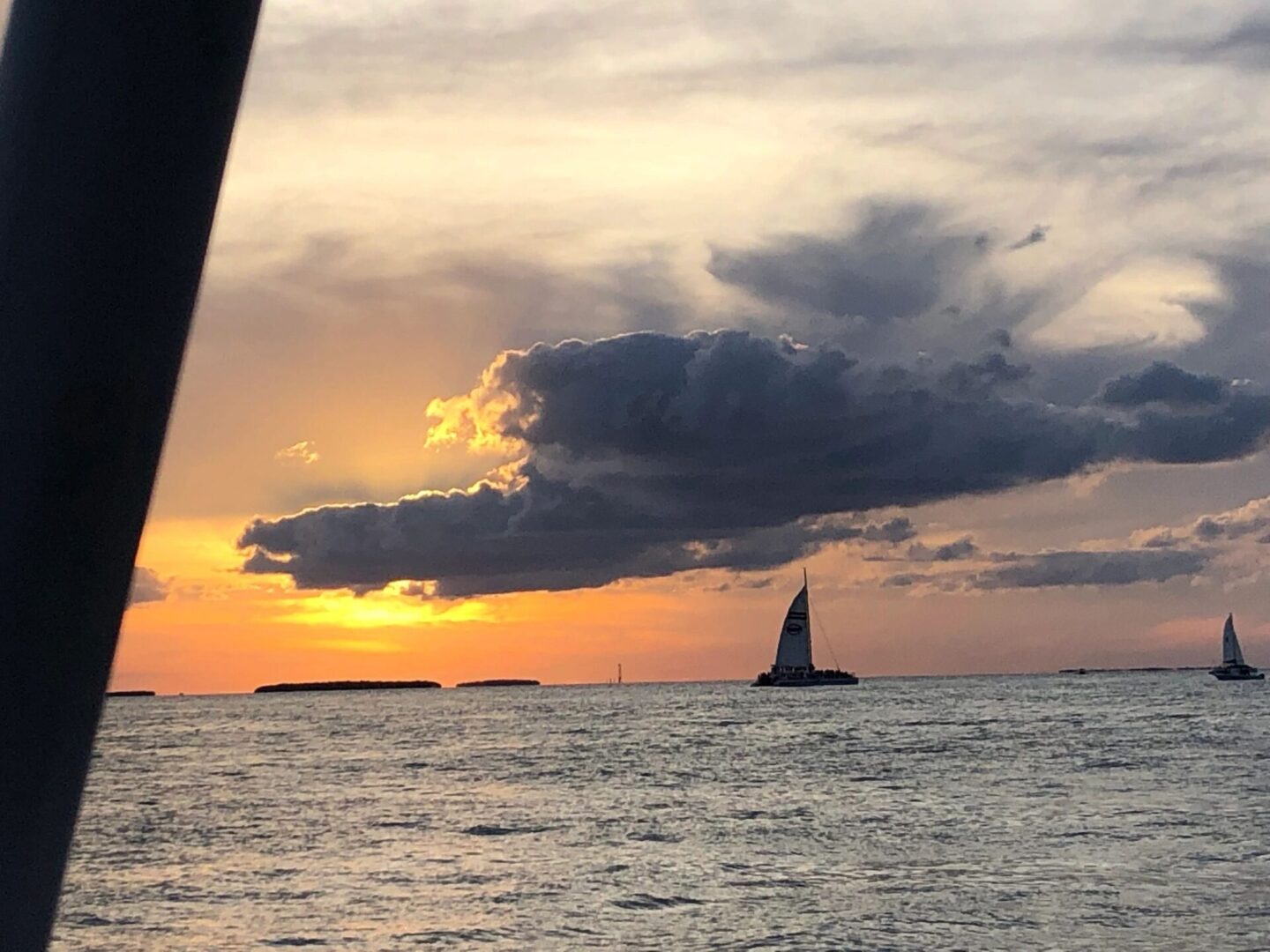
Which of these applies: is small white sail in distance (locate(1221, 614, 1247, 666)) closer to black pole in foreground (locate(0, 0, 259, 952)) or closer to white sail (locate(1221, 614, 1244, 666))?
white sail (locate(1221, 614, 1244, 666))

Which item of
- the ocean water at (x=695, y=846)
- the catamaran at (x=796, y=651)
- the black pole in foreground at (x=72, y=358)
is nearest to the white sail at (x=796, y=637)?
the catamaran at (x=796, y=651)

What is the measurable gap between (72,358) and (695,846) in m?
35.2

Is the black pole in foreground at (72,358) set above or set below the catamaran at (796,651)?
below

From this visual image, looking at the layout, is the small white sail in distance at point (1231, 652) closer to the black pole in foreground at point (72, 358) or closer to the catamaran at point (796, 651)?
the catamaran at point (796, 651)

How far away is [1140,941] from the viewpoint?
72.1ft

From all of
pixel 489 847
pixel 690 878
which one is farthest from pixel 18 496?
pixel 489 847

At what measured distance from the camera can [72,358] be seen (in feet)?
4.31

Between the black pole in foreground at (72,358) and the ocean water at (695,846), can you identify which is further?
the ocean water at (695,846)

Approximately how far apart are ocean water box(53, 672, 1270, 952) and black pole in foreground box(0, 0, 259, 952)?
21.8 m

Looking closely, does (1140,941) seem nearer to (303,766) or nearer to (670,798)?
(670,798)

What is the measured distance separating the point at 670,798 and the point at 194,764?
109 ft

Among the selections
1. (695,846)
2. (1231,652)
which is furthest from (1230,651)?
(695,846)

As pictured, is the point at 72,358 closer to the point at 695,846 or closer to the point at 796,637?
the point at 695,846

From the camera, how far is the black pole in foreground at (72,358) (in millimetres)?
1308
